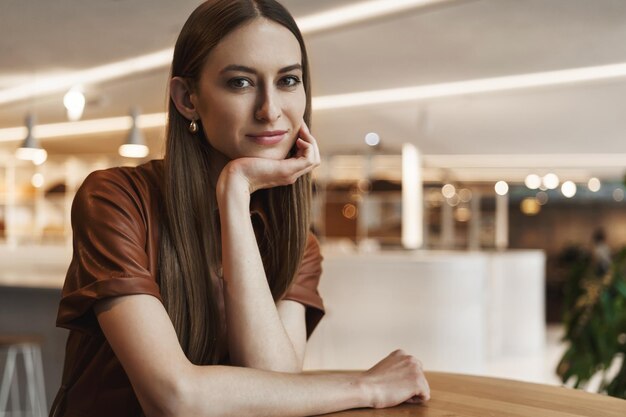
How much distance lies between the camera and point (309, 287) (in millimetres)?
1479

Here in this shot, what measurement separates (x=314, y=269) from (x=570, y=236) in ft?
65.2

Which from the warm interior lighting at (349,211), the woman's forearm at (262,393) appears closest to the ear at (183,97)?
the woman's forearm at (262,393)

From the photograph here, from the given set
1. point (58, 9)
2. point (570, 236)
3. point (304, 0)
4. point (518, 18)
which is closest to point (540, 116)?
point (518, 18)

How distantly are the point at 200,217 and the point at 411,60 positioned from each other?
5386 millimetres

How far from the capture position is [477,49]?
601cm

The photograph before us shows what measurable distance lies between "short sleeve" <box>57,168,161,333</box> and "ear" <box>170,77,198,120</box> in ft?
0.58

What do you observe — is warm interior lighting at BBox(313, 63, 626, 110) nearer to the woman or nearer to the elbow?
the woman

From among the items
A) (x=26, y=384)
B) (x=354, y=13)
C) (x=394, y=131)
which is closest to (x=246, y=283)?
(x=26, y=384)

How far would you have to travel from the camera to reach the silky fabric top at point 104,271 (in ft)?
3.74

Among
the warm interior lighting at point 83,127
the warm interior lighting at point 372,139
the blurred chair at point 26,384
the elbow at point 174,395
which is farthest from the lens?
the warm interior lighting at point 372,139

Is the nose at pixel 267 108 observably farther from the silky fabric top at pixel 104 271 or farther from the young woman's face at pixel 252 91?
the silky fabric top at pixel 104 271

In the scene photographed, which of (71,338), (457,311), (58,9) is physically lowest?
(457,311)

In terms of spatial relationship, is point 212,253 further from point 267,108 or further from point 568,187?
point 568,187

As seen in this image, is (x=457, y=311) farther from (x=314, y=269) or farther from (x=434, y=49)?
(x=314, y=269)
